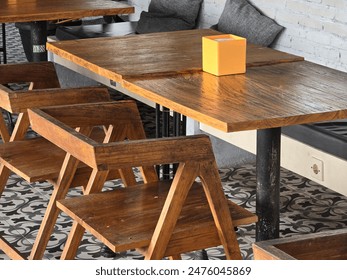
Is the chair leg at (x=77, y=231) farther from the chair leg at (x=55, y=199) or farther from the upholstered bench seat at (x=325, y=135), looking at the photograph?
the upholstered bench seat at (x=325, y=135)

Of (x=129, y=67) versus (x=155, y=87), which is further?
(x=129, y=67)

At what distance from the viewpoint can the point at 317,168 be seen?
4.62 m

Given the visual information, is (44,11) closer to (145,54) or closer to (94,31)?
(94,31)

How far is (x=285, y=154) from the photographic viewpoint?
4832 mm

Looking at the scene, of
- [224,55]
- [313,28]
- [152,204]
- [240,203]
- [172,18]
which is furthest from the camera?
[172,18]

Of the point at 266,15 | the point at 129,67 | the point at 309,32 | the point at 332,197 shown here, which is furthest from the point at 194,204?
the point at 266,15

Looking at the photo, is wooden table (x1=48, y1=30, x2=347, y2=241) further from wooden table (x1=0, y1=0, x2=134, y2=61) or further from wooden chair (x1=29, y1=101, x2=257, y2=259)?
wooden table (x1=0, y1=0, x2=134, y2=61)

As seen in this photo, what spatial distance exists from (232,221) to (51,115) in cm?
89

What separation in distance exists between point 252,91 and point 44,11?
102 inches

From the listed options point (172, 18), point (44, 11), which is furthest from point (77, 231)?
point (172, 18)

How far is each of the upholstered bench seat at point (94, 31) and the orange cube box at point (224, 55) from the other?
305 cm

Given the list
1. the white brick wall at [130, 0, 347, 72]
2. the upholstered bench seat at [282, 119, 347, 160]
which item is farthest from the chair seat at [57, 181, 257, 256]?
the white brick wall at [130, 0, 347, 72]
